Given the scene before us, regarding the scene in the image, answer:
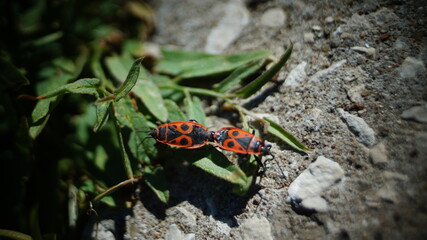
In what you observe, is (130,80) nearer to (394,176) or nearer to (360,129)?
(360,129)

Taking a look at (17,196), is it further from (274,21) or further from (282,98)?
(274,21)

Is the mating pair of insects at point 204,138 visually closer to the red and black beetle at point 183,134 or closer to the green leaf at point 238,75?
the red and black beetle at point 183,134

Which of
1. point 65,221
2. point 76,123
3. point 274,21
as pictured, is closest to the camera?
point 65,221

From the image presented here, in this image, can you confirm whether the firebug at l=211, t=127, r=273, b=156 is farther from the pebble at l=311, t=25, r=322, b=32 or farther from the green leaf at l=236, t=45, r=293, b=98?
the pebble at l=311, t=25, r=322, b=32

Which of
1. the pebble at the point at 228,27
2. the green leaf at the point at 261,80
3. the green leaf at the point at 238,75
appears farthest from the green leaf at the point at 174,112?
the pebble at the point at 228,27

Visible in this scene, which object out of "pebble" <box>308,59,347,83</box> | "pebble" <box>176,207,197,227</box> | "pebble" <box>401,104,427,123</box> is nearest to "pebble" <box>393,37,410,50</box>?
"pebble" <box>308,59,347,83</box>

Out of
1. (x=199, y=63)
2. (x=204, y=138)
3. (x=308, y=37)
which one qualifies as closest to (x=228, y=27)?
(x=199, y=63)

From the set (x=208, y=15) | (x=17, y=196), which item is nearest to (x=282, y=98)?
(x=208, y=15)
